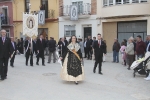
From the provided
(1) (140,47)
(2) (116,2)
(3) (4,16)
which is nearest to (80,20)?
(2) (116,2)

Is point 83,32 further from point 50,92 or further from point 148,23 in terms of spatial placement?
point 50,92

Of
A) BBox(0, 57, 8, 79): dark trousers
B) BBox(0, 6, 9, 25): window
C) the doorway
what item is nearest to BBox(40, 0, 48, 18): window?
the doorway

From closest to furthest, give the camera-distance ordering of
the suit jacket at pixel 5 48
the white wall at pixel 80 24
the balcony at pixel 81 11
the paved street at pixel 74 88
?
1. the paved street at pixel 74 88
2. the suit jacket at pixel 5 48
3. the white wall at pixel 80 24
4. the balcony at pixel 81 11

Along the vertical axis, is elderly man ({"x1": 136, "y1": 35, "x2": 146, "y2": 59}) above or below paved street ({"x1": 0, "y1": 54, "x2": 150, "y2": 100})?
above

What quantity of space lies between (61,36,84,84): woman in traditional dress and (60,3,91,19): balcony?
14.1 meters

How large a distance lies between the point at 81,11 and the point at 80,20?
0.90 m

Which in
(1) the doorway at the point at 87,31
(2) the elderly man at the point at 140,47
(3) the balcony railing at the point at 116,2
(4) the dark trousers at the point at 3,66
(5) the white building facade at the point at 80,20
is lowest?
(4) the dark trousers at the point at 3,66

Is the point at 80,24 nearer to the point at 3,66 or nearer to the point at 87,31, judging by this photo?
the point at 87,31

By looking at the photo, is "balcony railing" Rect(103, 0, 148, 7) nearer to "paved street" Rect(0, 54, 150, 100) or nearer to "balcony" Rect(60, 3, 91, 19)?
"balcony" Rect(60, 3, 91, 19)

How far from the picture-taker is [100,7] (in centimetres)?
2202

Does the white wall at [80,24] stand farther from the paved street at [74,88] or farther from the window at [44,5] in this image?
the paved street at [74,88]

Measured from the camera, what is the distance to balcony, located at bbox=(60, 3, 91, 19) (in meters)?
22.9

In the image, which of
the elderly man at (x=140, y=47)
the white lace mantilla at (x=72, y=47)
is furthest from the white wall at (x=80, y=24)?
the white lace mantilla at (x=72, y=47)

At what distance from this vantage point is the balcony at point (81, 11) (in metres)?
22.9
